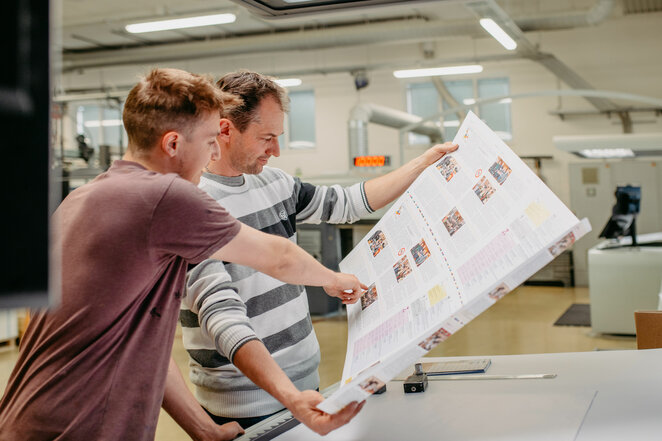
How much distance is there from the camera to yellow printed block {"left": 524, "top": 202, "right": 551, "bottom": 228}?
103 centimetres

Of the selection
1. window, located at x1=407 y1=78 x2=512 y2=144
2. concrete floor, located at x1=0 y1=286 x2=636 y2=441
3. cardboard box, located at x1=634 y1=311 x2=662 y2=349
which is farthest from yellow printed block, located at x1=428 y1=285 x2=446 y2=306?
window, located at x1=407 y1=78 x2=512 y2=144

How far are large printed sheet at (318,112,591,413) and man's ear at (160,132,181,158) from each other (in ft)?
1.71

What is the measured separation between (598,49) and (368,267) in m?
11.6

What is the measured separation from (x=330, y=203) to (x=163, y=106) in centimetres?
85

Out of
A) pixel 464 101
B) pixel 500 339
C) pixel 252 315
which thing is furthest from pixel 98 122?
pixel 252 315

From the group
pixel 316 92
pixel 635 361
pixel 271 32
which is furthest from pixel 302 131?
pixel 635 361

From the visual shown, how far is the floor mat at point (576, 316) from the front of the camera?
26.5 ft

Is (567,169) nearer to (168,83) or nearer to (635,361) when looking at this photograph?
(635,361)

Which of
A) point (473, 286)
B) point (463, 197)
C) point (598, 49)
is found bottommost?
point (473, 286)

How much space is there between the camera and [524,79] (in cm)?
1222

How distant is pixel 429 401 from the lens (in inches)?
59.9

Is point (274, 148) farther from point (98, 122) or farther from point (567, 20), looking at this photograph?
point (98, 122)

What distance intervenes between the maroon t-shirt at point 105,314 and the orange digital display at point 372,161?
24.1 feet

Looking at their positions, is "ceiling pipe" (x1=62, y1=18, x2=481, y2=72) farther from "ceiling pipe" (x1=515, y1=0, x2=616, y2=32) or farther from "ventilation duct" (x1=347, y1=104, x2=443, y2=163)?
"ventilation duct" (x1=347, y1=104, x2=443, y2=163)
